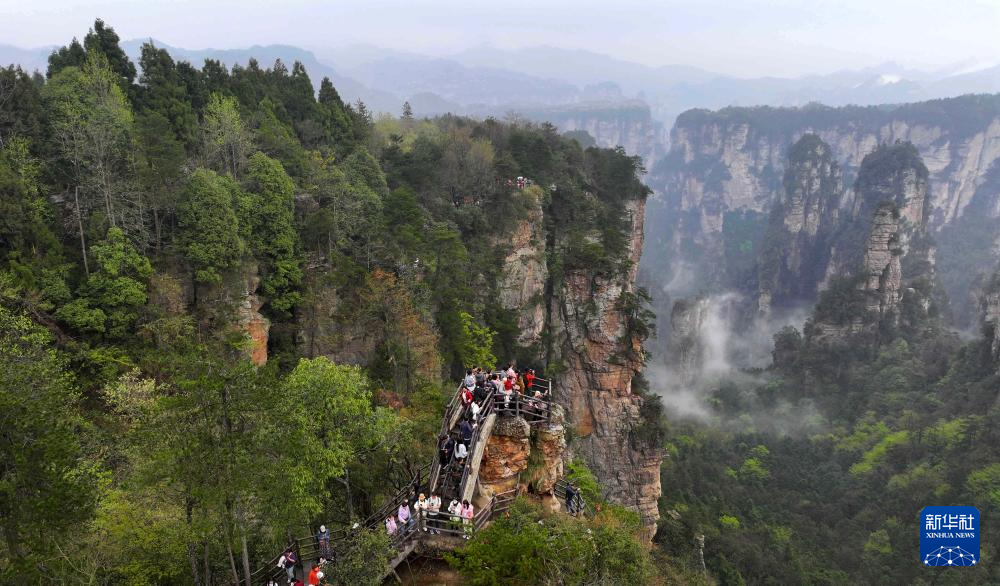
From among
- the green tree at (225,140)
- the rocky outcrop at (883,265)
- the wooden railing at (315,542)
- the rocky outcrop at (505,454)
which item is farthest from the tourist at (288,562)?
the rocky outcrop at (883,265)

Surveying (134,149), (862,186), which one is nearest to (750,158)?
(862,186)

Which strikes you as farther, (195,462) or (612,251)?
(612,251)

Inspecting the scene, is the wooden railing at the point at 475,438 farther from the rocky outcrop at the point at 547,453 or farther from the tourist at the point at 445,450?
the rocky outcrop at the point at 547,453

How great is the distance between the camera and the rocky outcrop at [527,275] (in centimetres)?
4356

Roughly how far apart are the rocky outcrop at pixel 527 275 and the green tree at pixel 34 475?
32020 mm

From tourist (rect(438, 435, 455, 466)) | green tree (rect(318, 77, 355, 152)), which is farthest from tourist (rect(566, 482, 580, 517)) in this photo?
green tree (rect(318, 77, 355, 152))

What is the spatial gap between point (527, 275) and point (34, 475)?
35.6m

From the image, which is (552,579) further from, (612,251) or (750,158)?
(750,158)

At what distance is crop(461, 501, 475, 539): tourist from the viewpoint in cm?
1445

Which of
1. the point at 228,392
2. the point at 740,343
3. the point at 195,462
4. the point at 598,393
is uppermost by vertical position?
the point at 228,392

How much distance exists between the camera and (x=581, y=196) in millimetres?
51312

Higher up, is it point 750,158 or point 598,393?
point 750,158

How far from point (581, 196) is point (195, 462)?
4320cm

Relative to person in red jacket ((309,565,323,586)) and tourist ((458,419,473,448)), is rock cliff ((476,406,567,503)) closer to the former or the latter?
tourist ((458,419,473,448))
